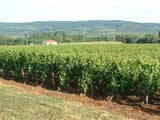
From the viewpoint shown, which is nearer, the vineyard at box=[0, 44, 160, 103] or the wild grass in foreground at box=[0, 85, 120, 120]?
the wild grass in foreground at box=[0, 85, 120, 120]

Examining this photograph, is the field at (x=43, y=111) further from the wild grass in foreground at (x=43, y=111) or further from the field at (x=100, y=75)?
the field at (x=100, y=75)

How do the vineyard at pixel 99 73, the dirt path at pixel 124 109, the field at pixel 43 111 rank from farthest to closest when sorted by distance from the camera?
the vineyard at pixel 99 73, the dirt path at pixel 124 109, the field at pixel 43 111

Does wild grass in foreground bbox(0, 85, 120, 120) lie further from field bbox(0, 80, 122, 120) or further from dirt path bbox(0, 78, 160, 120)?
dirt path bbox(0, 78, 160, 120)

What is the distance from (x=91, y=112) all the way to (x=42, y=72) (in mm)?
8011

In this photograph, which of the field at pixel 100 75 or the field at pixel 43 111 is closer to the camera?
the field at pixel 43 111

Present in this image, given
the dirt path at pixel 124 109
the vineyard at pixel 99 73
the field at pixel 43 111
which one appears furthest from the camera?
the vineyard at pixel 99 73

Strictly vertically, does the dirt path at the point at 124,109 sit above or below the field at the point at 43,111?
below

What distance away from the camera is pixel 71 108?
9.41 m

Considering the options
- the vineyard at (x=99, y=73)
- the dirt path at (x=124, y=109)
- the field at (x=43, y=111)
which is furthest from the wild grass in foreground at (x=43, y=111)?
the vineyard at (x=99, y=73)

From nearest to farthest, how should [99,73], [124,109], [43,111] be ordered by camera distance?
[43,111], [124,109], [99,73]

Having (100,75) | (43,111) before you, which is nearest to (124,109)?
(100,75)

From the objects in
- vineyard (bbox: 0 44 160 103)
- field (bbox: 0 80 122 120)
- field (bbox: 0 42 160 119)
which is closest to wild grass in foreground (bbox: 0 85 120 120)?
field (bbox: 0 80 122 120)

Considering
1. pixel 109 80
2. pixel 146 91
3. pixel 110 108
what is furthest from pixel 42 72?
pixel 146 91

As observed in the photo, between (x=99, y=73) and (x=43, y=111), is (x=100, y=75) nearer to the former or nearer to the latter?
(x=99, y=73)
